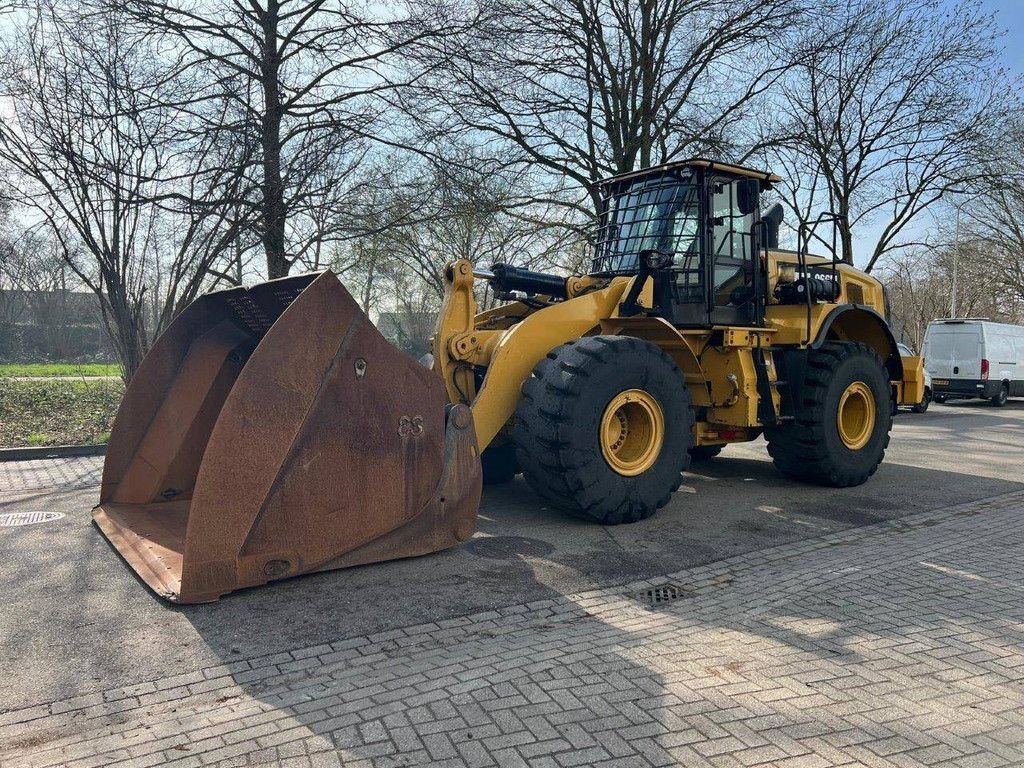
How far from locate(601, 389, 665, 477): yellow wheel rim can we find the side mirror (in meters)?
2.35

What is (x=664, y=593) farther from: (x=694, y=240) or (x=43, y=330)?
(x=43, y=330)

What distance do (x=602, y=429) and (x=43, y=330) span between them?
39973 mm

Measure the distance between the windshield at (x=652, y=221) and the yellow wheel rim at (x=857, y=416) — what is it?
2.49m

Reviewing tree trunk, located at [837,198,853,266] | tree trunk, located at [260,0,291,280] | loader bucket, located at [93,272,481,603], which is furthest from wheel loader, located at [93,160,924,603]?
tree trunk, located at [837,198,853,266]

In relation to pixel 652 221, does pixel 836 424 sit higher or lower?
lower

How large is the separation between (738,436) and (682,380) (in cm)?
159

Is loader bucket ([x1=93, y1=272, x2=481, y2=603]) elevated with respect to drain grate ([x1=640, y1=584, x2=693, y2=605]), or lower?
elevated

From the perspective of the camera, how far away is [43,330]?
38.3 metres

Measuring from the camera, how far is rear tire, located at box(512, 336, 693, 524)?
18.9 feet

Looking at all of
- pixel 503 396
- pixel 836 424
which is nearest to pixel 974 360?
pixel 836 424

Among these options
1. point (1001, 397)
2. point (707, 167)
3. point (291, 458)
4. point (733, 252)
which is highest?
point (707, 167)

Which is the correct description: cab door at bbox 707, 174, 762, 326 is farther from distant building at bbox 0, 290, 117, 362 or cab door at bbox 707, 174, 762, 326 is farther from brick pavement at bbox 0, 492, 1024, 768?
distant building at bbox 0, 290, 117, 362

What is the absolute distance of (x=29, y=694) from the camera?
3.28 meters

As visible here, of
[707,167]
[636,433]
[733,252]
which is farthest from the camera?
[733,252]
